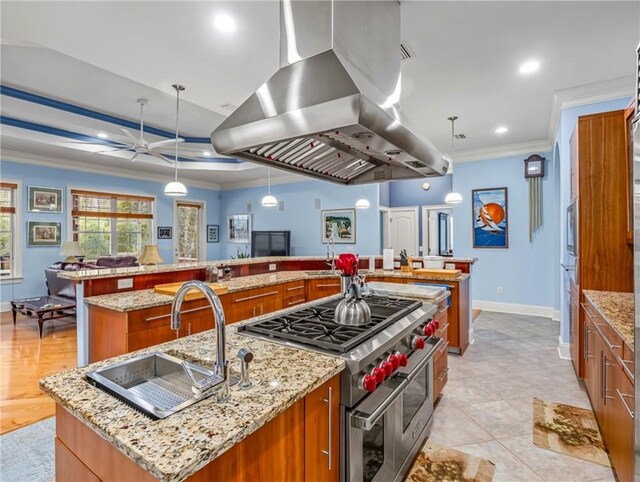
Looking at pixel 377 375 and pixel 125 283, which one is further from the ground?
pixel 125 283

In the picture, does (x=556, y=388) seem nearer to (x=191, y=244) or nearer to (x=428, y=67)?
(x=428, y=67)

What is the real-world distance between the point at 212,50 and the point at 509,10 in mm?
2306

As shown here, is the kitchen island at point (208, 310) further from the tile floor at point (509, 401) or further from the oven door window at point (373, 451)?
the oven door window at point (373, 451)

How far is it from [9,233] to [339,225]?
6.24 meters

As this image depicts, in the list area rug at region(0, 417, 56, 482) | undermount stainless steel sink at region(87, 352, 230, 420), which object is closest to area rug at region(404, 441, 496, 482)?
undermount stainless steel sink at region(87, 352, 230, 420)

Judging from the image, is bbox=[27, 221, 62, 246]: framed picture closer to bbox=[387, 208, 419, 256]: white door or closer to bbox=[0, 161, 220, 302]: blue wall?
bbox=[0, 161, 220, 302]: blue wall

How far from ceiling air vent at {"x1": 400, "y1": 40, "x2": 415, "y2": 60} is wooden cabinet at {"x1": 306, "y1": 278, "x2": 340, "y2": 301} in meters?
2.45

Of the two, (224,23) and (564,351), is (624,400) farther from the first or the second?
(224,23)

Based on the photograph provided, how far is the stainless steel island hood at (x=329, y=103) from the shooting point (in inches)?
49.6

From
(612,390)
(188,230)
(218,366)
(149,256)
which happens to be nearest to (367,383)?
(218,366)

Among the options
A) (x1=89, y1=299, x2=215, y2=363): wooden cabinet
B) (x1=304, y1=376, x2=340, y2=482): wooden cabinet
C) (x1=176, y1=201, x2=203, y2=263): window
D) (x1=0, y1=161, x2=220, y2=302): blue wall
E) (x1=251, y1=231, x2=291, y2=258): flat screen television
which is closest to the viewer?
(x1=304, y1=376, x2=340, y2=482): wooden cabinet

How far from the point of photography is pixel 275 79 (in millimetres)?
1495

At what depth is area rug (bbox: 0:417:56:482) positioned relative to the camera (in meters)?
1.93

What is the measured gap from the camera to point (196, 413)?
0.88 metres
